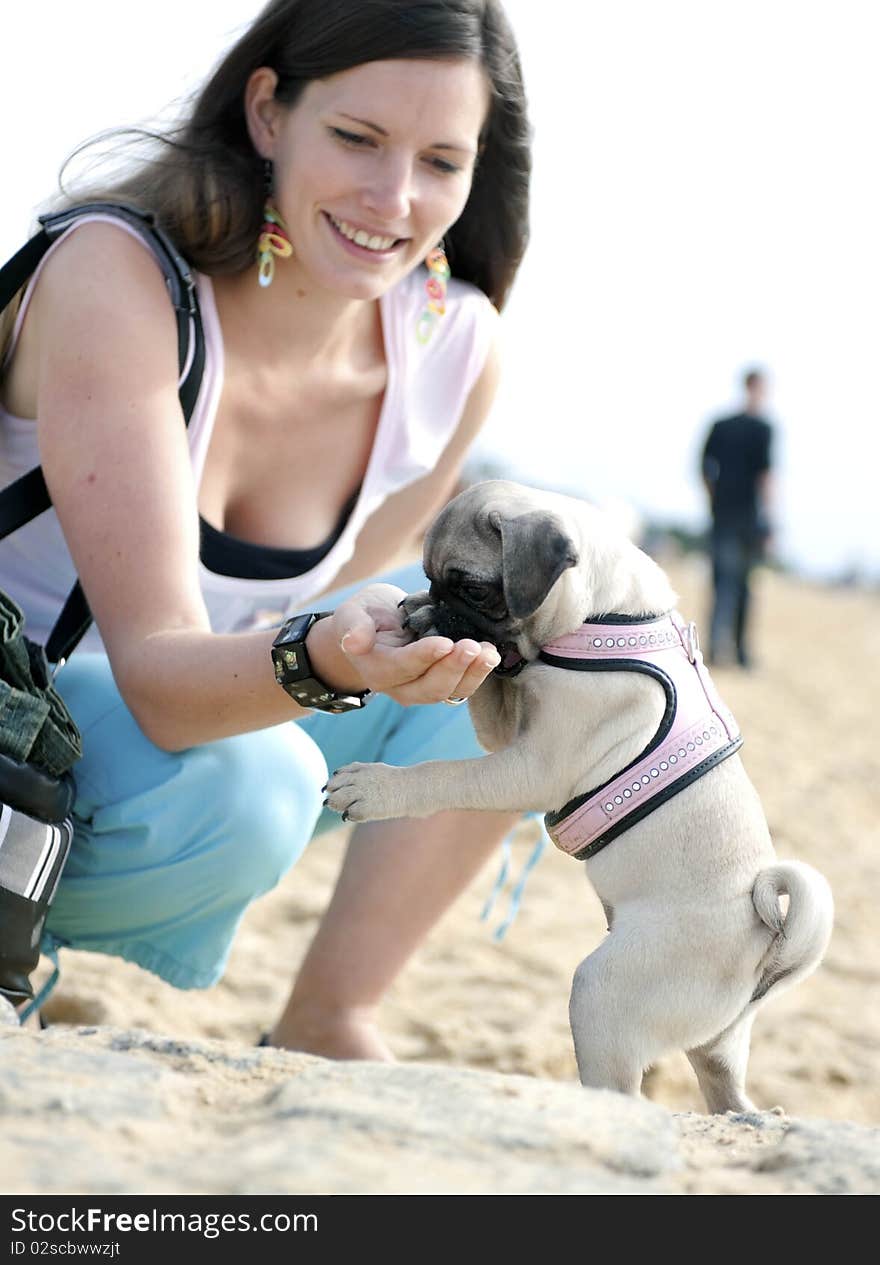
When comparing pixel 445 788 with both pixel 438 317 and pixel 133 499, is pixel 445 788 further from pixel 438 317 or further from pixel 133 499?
pixel 438 317

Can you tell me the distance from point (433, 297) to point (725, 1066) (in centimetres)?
208

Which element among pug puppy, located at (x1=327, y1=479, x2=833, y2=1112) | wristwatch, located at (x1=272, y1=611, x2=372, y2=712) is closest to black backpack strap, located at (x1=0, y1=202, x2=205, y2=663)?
wristwatch, located at (x1=272, y1=611, x2=372, y2=712)

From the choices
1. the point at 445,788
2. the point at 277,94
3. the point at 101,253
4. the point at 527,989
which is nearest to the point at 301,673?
the point at 445,788

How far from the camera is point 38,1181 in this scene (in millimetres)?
1534

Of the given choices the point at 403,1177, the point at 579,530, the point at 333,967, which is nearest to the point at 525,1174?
the point at 403,1177

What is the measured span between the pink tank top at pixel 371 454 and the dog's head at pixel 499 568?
2.76 ft

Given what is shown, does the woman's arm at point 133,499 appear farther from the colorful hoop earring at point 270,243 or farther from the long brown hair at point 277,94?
the colorful hoop earring at point 270,243

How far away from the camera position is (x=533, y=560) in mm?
2160

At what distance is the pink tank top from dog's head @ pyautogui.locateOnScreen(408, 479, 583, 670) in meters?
0.84

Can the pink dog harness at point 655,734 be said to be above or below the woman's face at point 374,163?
below

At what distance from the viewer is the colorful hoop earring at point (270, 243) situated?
305cm

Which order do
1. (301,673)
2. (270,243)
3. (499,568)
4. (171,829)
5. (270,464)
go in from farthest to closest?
(270,464) < (270,243) < (171,829) < (301,673) < (499,568)

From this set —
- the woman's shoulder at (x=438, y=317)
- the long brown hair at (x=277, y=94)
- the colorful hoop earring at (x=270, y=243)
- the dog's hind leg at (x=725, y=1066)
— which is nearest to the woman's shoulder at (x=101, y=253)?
the long brown hair at (x=277, y=94)
